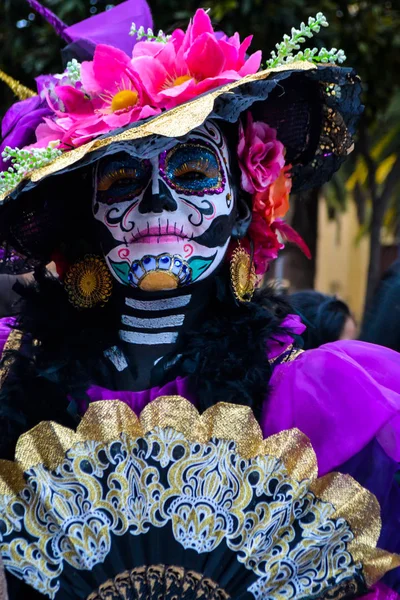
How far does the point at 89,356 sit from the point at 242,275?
47cm

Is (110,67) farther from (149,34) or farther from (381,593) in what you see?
(381,593)

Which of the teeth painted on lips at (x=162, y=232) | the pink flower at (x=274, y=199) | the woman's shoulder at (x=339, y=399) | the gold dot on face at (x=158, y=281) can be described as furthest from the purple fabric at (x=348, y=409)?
the pink flower at (x=274, y=199)

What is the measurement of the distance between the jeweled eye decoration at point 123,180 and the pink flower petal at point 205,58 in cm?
27

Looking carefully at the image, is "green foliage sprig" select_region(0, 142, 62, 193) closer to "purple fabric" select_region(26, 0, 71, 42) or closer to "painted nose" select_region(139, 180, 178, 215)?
"painted nose" select_region(139, 180, 178, 215)

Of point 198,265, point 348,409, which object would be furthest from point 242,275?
point 348,409

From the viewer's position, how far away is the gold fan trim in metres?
2.05

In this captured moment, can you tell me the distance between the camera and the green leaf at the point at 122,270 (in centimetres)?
237

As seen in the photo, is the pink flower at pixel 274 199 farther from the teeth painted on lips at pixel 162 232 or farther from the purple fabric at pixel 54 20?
the purple fabric at pixel 54 20

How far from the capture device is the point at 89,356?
2.44 m

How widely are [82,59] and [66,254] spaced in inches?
23.5

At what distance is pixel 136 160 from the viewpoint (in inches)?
92.7

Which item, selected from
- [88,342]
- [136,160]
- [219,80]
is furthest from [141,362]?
[219,80]

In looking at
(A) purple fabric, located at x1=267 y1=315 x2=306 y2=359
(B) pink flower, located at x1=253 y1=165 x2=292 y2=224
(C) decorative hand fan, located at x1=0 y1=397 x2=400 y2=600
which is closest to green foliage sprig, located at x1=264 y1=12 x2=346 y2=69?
(B) pink flower, located at x1=253 y1=165 x2=292 y2=224

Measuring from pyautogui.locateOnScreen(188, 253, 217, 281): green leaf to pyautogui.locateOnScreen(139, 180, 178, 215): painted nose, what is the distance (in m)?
0.14
